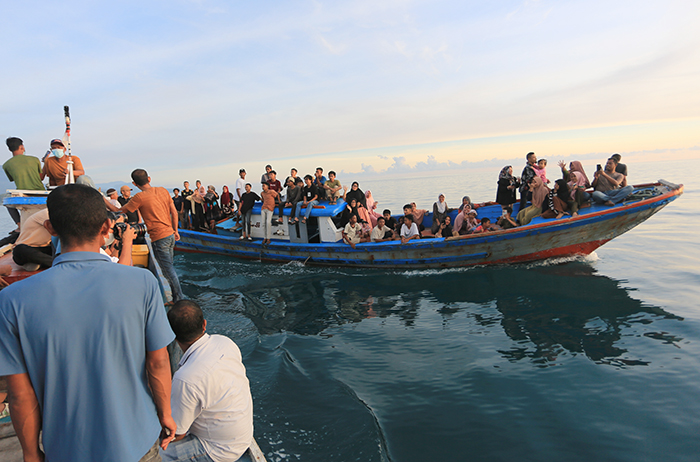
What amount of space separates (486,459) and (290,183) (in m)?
10.9

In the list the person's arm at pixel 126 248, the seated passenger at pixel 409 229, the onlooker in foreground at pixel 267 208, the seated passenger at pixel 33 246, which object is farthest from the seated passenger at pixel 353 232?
the person's arm at pixel 126 248

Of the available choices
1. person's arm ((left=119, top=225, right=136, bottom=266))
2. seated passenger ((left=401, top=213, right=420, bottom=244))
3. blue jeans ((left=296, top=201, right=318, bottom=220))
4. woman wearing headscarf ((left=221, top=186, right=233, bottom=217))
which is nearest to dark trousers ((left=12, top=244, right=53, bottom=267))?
person's arm ((left=119, top=225, right=136, bottom=266))

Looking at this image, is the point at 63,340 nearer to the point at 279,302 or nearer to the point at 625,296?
the point at 279,302

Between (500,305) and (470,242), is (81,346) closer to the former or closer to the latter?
(500,305)

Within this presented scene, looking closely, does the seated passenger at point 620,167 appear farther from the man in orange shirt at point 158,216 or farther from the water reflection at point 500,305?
the man in orange shirt at point 158,216

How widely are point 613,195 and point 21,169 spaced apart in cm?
1403

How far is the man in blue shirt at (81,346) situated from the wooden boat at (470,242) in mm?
9781

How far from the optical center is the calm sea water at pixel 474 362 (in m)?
4.26

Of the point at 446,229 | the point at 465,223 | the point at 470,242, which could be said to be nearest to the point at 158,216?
the point at 470,242

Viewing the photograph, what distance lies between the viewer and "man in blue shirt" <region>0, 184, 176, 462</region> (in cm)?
152

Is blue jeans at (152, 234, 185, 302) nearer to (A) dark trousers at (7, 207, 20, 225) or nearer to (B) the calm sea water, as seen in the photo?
(B) the calm sea water

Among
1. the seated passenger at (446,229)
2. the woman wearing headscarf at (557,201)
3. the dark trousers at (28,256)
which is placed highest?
the woman wearing headscarf at (557,201)

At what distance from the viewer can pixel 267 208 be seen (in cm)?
1316

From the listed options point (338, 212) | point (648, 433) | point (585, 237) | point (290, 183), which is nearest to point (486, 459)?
point (648, 433)
